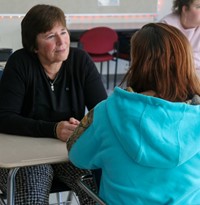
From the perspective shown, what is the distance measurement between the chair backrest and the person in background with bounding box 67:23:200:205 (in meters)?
4.31

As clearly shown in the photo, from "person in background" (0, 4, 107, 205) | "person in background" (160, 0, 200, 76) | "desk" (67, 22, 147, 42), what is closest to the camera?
"person in background" (0, 4, 107, 205)

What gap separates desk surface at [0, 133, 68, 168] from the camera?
1515 millimetres

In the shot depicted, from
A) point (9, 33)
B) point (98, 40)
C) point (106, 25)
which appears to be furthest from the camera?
point (106, 25)

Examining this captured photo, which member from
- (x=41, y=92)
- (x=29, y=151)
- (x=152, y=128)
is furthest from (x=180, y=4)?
(x=152, y=128)

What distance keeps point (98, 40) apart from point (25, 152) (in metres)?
4.21

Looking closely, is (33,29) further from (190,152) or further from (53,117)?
(190,152)

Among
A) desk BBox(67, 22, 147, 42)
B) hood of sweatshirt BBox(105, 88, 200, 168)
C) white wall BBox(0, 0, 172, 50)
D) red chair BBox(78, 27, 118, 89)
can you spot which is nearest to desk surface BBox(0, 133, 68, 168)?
hood of sweatshirt BBox(105, 88, 200, 168)

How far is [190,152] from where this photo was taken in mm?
1297

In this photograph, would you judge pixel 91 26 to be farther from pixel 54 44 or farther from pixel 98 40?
pixel 54 44

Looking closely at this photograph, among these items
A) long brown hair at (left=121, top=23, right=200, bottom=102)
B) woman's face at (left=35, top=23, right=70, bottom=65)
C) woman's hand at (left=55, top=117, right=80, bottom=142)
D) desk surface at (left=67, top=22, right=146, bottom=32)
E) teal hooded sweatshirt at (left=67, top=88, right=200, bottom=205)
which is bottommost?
desk surface at (left=67, top=22, right=146, bottom=32)

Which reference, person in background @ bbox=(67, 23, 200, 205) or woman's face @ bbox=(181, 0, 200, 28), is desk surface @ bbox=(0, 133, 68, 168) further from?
woman's face @ bbox=(181, 0, 200, 28)

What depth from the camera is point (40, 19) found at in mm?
1964

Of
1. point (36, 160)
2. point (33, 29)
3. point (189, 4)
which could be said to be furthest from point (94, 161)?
point (189, 4)

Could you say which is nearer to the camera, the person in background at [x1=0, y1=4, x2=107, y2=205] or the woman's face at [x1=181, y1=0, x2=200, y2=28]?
the person in background at [x1=0, y1=4, x2=107, y2=205]
